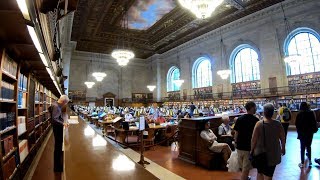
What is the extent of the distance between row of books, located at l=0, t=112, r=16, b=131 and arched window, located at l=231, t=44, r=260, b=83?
1718 cm

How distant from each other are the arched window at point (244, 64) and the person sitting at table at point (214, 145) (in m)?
13.9

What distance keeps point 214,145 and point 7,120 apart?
3990 mm

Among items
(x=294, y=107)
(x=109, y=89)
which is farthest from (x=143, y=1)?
(x=109, y=89)

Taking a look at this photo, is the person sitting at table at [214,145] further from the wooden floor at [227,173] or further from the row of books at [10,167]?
the row of books at [10,167]

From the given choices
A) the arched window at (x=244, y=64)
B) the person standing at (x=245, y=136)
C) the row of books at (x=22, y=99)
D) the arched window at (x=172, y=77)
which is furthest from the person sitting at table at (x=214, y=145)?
the arched window at (x=172, y=77)

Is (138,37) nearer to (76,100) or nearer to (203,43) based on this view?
(203,43)

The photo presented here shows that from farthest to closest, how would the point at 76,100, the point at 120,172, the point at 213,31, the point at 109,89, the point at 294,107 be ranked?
the point at 109,89, the point at 76,100, the point at 213,31, the point at 294,107, the point at 120,172

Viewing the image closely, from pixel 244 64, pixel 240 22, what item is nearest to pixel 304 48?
pixel 244 64

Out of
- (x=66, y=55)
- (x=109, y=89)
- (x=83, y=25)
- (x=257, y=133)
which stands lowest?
(x=257, y=133)

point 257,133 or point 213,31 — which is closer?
point 257,133

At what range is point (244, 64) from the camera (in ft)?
60.6

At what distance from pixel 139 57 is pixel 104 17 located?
1460 centimetres

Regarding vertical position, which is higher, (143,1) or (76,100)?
(143,1)

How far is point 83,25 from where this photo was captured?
16547mm
